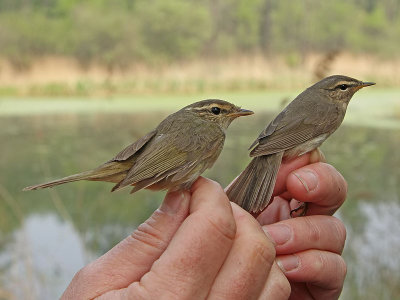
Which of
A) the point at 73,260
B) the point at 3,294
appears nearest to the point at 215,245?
the point at 3,294

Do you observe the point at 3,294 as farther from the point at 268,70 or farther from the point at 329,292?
the point at 268,70

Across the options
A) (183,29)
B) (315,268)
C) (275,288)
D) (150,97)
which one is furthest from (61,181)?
(183,29)

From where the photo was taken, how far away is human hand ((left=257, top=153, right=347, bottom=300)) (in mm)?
1831

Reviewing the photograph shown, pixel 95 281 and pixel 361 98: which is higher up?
pixel 95 281

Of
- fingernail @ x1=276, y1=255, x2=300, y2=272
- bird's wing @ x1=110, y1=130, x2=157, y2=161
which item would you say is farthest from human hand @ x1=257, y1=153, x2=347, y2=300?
bird's wing @ x1=110, y1=130, x2=157, y2=161

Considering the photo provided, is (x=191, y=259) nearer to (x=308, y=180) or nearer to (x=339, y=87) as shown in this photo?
(x=308, y=180)

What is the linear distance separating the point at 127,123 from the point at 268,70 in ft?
24.1

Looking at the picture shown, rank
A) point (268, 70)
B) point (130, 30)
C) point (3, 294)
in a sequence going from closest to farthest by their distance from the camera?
point (3, 294) < point (268, 70) < point (130, 30)

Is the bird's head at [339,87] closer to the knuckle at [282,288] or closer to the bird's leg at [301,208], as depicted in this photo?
the bird's leg at [301,208]

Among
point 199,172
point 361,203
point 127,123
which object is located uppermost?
point 199,172

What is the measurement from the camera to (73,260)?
5250 mm

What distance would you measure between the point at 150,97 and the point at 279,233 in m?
13.4

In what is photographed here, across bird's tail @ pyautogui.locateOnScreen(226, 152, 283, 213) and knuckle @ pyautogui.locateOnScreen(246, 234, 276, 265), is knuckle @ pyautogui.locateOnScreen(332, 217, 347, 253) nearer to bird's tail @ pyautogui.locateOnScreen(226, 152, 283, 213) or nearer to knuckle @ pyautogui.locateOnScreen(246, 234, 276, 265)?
bird's tail @ pyautogui.locateOnScreen(226, 152, 283, 213)

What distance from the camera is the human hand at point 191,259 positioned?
4.63 feet
